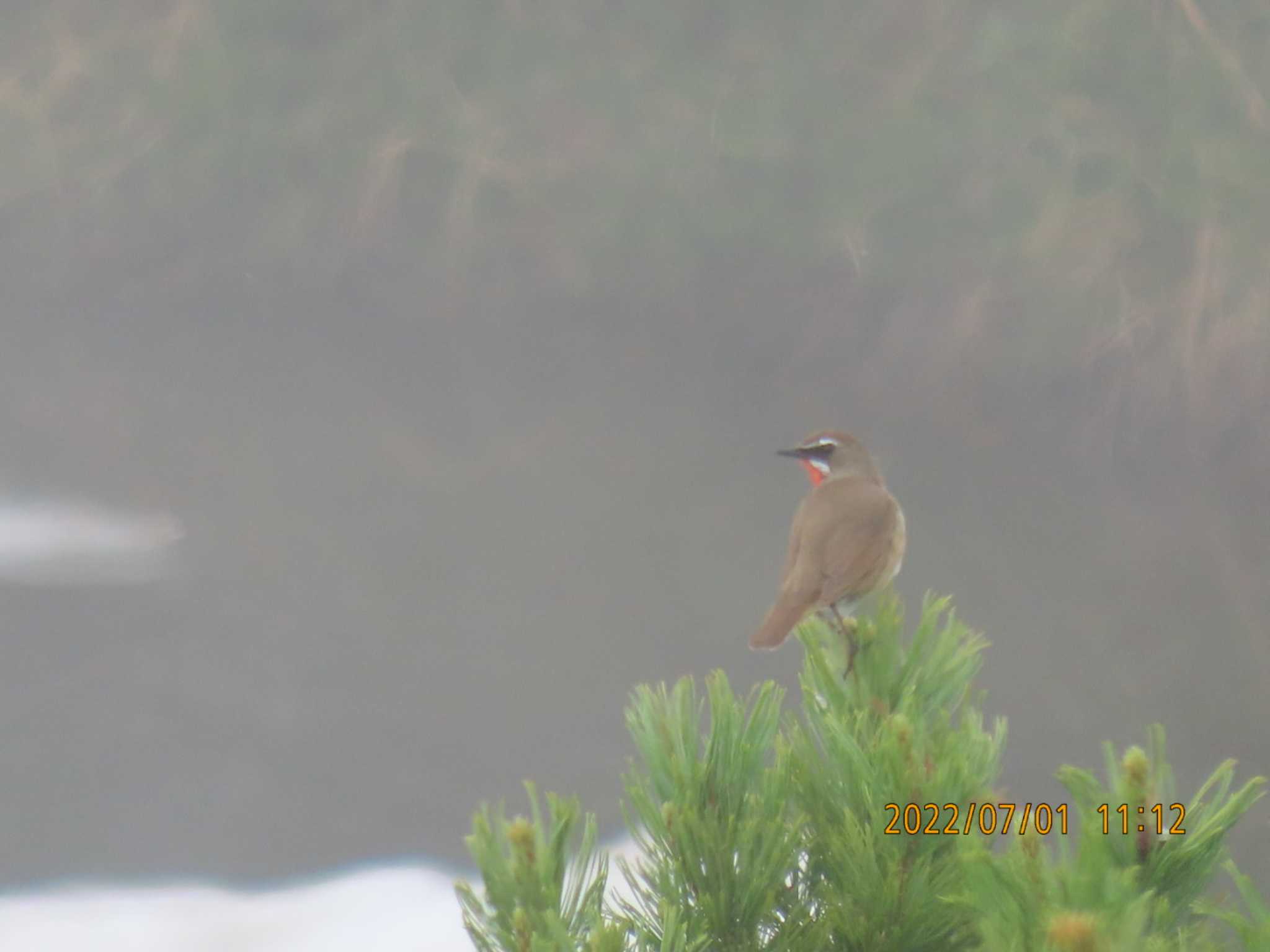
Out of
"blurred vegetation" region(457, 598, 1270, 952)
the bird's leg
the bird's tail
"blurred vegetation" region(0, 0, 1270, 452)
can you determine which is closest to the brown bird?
the bird's tail

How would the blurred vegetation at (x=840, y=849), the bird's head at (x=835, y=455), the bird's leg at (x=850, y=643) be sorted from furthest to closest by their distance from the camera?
1. the bird's head at (x=835, y=455)
2. the bird's leg at (x=850, y=643)
3. the blurred vegetation at (x=840, y=849)

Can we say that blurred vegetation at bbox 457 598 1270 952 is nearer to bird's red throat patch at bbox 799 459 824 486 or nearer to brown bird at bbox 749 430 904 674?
brown bird at bbox 749 430 904 674

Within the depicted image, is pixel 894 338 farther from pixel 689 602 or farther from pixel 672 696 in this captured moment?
pixel 672 696

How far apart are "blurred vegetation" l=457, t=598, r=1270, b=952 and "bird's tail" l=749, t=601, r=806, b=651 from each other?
29 centimetres

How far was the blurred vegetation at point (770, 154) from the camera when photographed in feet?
4.04

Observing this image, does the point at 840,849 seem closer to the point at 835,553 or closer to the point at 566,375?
the point at 835,553

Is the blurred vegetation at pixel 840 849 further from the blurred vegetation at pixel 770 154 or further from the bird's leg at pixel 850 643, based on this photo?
the blurred vegetation at pixel 770 154

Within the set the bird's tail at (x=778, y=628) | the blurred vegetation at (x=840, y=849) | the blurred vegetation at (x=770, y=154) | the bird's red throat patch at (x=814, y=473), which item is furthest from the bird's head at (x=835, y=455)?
the blurred vegetation at (x=840, y=849)

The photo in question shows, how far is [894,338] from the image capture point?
4.18 ft

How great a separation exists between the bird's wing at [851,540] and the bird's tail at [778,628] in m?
0.02

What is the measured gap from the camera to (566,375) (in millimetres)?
1242

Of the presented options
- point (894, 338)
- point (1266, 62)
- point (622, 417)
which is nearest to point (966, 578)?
point (894, 338)

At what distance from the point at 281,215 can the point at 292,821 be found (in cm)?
61

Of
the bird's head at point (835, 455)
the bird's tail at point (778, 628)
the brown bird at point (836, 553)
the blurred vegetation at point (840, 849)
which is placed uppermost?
the bird's head at point (835, 455)
